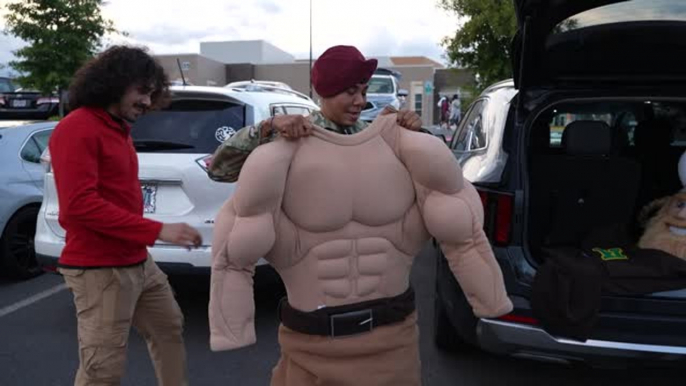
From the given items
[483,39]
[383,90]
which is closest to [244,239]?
[483,39]

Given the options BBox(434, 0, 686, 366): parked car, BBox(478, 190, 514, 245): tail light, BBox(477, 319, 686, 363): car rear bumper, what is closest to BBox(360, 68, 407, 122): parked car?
BBox(434, 0, 686, 366): parked car

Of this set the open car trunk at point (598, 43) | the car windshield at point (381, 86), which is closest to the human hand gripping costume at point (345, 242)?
the open car trunk at point (598, 43)

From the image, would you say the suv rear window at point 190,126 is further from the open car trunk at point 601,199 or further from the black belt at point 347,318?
the black belt at point 347,318

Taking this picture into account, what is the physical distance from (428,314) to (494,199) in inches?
72.9

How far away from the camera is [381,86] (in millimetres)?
18422

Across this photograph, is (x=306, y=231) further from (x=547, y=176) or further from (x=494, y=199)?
(x=547, y=176)

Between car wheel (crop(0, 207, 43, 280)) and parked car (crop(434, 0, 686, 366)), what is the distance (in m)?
3.85

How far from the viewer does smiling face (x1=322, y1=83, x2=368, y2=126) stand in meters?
1.78

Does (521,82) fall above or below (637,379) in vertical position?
above

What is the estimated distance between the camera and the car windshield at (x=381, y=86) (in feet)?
59.8

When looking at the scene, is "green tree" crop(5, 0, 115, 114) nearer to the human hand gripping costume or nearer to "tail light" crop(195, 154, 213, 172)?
"tail light" crop(195, 154, 213, 172)

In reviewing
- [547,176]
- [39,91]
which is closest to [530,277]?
[547,176]

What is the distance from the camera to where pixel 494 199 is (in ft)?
10.2

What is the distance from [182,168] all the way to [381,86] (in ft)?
49.0
